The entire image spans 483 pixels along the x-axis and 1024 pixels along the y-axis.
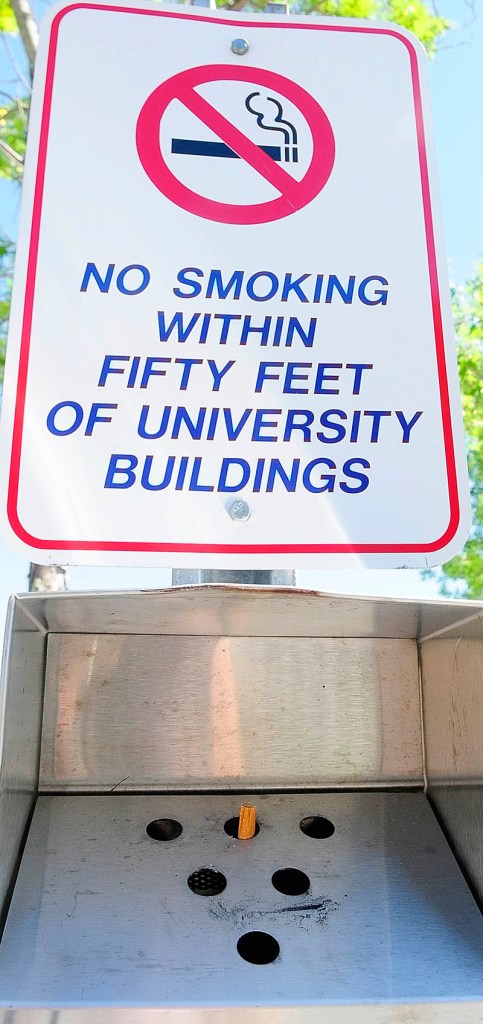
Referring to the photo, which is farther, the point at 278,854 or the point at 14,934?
the point at 278,854

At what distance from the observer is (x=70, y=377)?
37.6 inches

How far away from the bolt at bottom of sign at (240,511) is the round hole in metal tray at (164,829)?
52 cm

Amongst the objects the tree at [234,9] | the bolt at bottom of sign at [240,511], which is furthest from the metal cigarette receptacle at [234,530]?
the tree at [234,9]

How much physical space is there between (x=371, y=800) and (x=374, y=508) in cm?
55

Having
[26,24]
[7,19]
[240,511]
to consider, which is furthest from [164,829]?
[7,19]

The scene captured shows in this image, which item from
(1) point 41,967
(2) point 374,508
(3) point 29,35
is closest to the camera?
(1) point 41,967

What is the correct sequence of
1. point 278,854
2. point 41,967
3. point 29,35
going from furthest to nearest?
point 29,35, point 278,854, point 41,967

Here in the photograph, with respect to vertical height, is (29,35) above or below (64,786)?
above

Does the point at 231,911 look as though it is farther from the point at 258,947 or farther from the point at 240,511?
the point at 240,511

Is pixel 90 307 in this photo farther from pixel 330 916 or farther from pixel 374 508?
pixel 330 916

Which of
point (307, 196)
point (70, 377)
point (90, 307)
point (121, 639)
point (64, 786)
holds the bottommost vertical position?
point (64, 786)

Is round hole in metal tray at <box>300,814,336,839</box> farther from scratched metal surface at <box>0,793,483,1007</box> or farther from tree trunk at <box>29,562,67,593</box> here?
tree trunk at <box>29,562,67,593</box>

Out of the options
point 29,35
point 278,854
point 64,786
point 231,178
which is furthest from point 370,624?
point 29,35

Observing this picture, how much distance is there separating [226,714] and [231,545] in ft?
1.50
